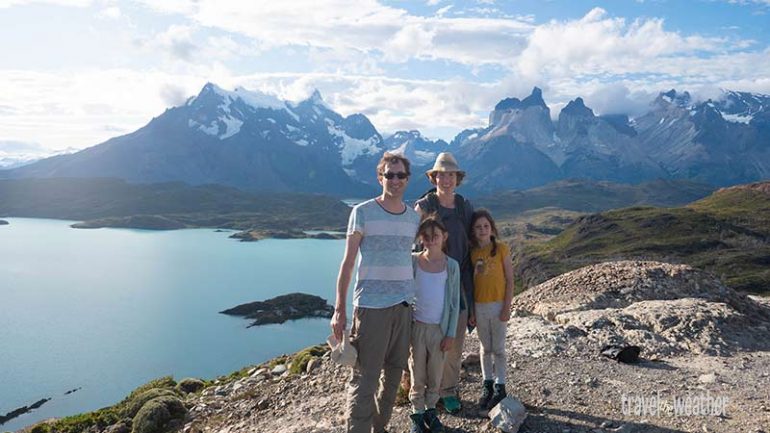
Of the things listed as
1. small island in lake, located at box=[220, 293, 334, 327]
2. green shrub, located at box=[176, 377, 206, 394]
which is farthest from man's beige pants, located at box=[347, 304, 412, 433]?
small island in lake, located at box=[220, 293, 334, 327]

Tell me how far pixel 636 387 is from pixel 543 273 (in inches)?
3550

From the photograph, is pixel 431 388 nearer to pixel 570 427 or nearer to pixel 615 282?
pixel 570 427

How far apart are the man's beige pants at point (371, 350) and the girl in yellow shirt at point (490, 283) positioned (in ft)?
5.50

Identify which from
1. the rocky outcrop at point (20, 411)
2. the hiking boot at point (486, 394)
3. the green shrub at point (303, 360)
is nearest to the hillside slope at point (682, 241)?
the rocky outcrop at point (20, 411)

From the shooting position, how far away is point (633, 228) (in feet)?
403

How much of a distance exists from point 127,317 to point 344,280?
69.7 m

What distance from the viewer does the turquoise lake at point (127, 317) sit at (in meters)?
48.0

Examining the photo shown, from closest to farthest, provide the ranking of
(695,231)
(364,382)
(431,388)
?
1. (364,382)
2. (431,388)
3. (695,231)

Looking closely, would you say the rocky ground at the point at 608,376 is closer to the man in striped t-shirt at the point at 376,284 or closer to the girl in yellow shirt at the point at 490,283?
the girl in yellow shirt at the point at 490,283

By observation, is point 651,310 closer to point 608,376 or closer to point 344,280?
point 608,376

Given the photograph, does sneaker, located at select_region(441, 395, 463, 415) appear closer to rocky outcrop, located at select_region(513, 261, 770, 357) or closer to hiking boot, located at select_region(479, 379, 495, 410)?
hiking boot, located at select_region(479, 379, 495, 410)

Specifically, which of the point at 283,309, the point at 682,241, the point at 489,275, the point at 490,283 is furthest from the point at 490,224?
the point at 682,241

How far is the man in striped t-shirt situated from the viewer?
700cm

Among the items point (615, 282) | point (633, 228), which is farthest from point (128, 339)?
point (633, 228)
